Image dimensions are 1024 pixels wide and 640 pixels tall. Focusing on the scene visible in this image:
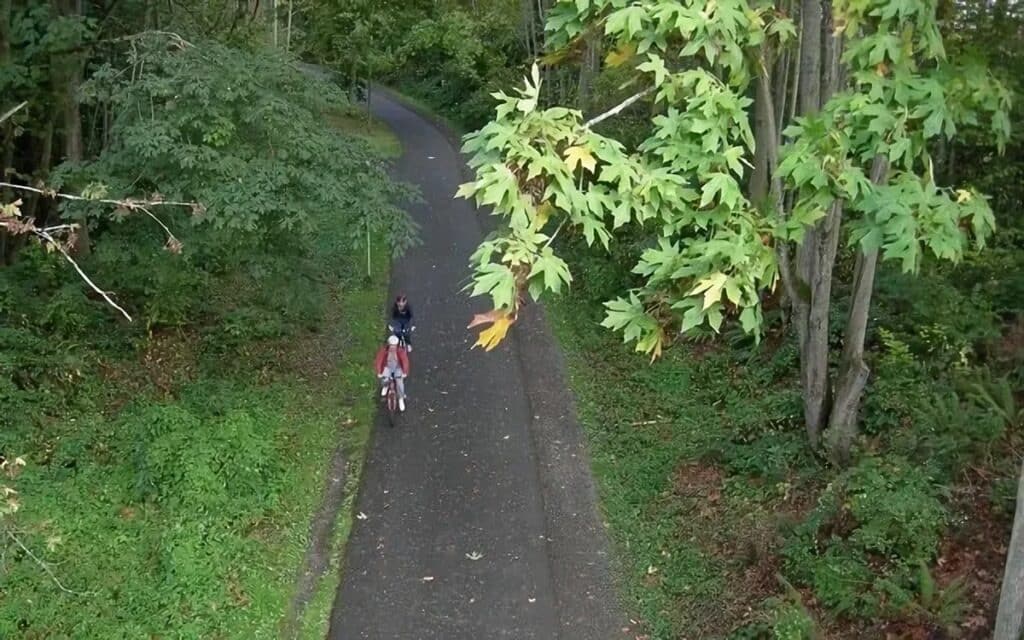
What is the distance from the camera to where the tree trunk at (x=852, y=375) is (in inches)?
354

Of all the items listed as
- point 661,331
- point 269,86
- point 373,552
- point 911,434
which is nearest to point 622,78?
point 269,86

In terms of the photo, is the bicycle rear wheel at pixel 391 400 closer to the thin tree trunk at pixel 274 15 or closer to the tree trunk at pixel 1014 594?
the tree trunk at pixel 1014 594

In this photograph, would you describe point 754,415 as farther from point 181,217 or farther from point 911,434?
point 181,217

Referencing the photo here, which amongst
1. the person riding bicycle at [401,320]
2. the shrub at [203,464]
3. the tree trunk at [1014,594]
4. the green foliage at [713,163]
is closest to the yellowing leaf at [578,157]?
the green foliage at [713,163]

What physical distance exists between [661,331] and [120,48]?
10.4 meters

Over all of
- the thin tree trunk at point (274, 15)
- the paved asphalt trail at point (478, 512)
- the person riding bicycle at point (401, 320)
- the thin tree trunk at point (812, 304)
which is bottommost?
the paved asphalt trail at point (478, 512)

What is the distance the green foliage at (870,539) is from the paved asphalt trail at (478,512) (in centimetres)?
193

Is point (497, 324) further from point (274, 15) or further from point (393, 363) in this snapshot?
point (274, 15)

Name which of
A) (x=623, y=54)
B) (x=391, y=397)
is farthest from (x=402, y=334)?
(x=623, y=54)

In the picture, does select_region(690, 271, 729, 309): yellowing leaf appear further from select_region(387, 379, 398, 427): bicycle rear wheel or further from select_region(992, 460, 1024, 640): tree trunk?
select_region(387, 379, 398, 427): bicycle rear wheel

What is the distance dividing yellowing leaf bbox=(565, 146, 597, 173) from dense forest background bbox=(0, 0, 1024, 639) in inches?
0.8

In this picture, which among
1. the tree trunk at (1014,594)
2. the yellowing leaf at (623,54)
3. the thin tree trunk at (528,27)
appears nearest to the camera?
the yellowing leaf at (623,54)

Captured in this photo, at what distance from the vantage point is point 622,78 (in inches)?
667

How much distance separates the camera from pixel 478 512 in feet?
32.8
